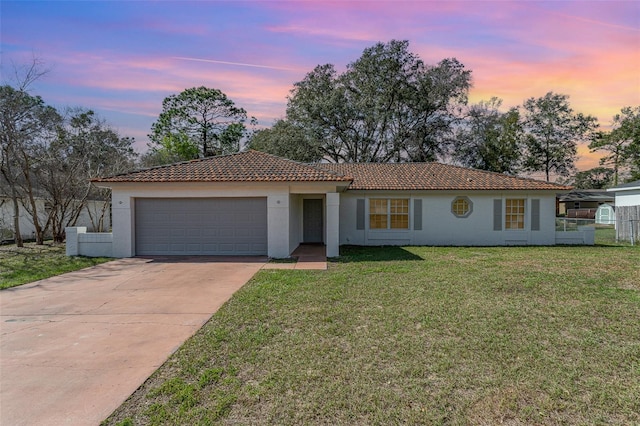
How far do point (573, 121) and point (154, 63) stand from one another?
145 ft

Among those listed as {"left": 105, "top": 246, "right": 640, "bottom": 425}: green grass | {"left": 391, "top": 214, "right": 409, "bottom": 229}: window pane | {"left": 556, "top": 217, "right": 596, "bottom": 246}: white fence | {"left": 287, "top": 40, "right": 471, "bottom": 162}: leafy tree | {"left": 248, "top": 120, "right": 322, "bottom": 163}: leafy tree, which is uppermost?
{"left": 287, "top": 40, "right": 471, "bottom": 162}: leafy tree

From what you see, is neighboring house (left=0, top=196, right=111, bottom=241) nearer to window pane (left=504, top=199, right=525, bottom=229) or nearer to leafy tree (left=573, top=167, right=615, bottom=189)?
window pane (left=504, top=199, right=525, bottom=229)

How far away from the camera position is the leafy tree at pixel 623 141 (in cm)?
3769

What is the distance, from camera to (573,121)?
130 ft

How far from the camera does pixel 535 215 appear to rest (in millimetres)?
17094

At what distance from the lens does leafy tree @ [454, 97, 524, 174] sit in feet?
110

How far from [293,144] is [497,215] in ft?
→ 61.1

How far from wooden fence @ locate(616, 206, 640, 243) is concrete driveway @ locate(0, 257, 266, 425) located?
18.6 meters

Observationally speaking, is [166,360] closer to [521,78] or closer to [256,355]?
[256,355]

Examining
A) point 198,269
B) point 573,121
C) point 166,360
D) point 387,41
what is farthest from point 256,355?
point 573,121

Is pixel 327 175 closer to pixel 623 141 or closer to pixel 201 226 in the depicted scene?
pixel 201 226

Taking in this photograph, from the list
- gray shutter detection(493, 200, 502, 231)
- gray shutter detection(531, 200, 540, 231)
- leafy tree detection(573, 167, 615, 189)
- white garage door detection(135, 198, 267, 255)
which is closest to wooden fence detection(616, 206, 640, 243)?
gray shutter detection(531, 200, 540, 231)

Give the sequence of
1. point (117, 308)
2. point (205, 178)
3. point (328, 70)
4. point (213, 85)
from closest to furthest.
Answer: point (117, 308), point (205, 178), point (328, 70), point (213, 85)

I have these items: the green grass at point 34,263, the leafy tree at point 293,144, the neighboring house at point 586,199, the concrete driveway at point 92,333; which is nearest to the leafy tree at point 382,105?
the leafy tree at point 293,144
